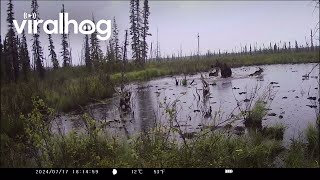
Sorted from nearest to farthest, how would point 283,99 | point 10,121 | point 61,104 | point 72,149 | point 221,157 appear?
1. point 221,157
2. point 72,149
3. point 10,121
4. point 61,104
5. point 283,99

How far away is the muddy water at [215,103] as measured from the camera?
4.89 meters

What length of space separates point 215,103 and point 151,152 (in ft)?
7.72

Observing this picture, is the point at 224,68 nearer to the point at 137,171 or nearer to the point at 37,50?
the point at 37,50

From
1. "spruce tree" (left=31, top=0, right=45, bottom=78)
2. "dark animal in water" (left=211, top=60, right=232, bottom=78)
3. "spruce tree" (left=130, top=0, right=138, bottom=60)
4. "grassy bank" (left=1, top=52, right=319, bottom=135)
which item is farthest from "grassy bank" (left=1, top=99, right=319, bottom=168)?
"dark animal in water" (left=211, top=60, right=232, bottom=78)

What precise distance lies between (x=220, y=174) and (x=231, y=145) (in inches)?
47.8

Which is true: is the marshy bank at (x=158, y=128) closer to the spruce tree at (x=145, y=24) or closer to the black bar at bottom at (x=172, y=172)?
the black bar at bottom at (x=172, y=172)

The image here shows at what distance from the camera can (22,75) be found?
6.46 meters

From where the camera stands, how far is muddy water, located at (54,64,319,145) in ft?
16.0

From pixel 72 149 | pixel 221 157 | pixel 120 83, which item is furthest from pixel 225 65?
pixel 72 149

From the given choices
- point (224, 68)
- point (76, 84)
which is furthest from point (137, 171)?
point (224, 68)

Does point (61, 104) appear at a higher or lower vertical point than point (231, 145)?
higher

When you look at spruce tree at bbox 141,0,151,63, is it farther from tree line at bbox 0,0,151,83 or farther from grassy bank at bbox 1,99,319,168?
grassy bank at bbox 1,99,319,168

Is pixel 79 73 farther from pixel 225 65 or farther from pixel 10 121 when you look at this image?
pixel 225 65

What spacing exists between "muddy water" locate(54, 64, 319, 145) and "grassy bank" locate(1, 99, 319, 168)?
362 mm
